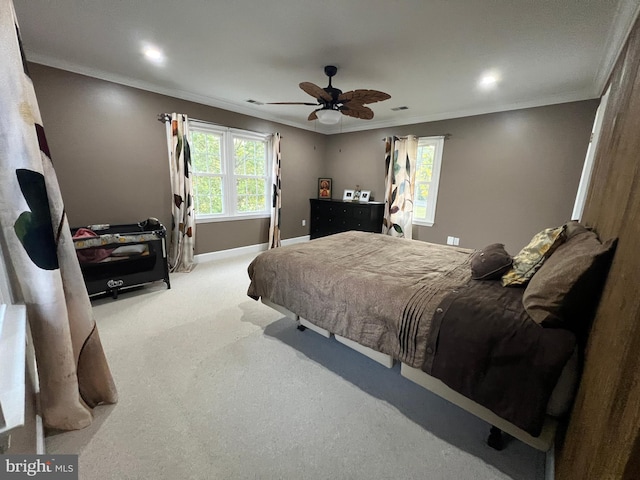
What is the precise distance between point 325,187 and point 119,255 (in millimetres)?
3842

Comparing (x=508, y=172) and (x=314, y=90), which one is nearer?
(x=314, y=90)

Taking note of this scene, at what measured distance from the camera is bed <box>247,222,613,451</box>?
1.06m

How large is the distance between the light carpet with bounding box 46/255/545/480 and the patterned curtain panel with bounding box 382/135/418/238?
9.50 feet

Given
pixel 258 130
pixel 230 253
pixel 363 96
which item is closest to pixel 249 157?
pixel 258 130

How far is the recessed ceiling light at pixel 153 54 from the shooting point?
228cm

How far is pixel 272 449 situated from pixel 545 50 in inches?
135

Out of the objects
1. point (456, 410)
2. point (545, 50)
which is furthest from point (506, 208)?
point (456, 410)

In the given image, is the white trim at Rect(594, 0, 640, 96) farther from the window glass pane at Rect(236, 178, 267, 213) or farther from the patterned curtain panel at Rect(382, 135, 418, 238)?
the window glass pane at Rect(236, 178, 267, 213)

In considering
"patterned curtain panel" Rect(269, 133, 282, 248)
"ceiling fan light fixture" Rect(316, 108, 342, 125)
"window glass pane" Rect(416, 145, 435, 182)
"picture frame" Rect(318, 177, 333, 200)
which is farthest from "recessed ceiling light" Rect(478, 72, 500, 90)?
"picture frame" Rect(318, 177, 333, 200)

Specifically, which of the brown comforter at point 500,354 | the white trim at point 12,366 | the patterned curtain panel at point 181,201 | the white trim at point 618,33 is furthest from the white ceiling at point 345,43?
the white trim at point 12,366

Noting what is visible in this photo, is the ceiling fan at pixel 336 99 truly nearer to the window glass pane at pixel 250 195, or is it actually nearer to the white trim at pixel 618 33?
the white trim at pixel 618 33

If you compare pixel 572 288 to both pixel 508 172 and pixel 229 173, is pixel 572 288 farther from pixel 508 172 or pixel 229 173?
pixel 229 173

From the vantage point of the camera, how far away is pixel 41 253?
1091 mm

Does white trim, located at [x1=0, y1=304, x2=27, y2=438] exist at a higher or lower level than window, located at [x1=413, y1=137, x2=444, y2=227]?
lower
